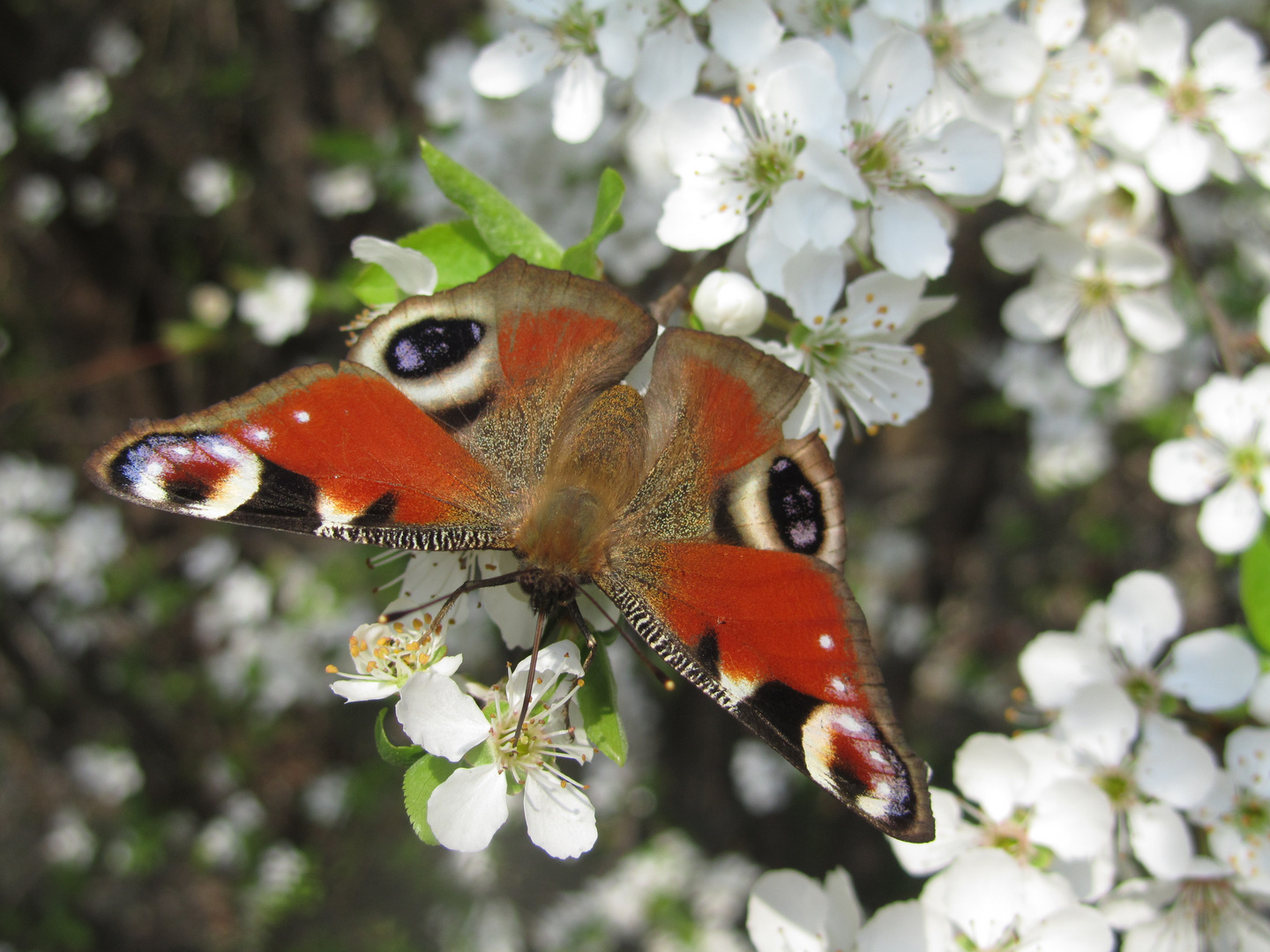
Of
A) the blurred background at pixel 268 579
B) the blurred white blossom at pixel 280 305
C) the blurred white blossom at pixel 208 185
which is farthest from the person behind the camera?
the blurred white blossom at pixel 208 185

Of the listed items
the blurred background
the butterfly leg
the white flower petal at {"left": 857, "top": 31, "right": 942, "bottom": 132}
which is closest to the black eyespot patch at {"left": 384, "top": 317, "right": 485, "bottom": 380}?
the butterfly leg

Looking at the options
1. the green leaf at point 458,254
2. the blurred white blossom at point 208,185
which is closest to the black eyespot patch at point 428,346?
the green leaf at point 458,254

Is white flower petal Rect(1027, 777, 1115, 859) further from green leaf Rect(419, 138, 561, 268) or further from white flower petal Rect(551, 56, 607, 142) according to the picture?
white flower petal Rect(551, 56, 607, 142)

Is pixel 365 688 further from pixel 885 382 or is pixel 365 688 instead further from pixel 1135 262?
pixel 1135 262

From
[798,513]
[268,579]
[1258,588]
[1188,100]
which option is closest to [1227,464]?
[1258,588]

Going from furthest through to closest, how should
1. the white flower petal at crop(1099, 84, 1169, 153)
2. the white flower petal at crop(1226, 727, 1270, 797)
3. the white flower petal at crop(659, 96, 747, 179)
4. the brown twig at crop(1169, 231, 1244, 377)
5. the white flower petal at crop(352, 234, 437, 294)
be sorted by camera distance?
the brown twig at crop(1169, 231, 1244, 377)
the white flower petal at crop(1099, 84, 1169, 153)
the white flower petal at crop(1226, 727, 1270, 797)
the white flower petal at crop(659, 96, 747, 179)
the white flower petal at crop(352, 234, 437, 294)

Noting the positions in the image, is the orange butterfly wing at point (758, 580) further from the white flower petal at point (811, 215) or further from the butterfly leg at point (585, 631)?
the white flower petal at point (811, 215)

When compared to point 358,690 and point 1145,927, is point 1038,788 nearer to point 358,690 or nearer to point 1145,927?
point 1145,927
